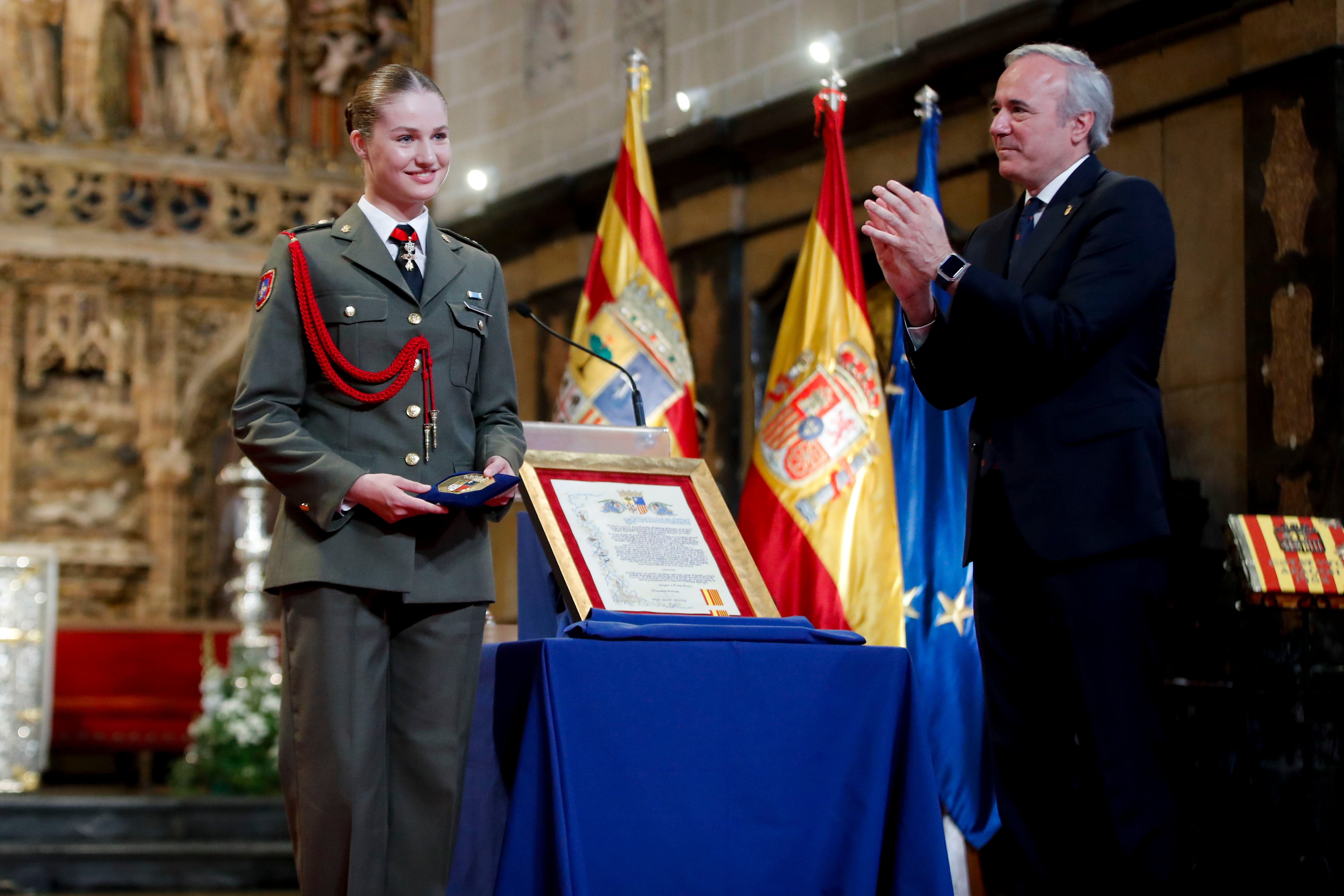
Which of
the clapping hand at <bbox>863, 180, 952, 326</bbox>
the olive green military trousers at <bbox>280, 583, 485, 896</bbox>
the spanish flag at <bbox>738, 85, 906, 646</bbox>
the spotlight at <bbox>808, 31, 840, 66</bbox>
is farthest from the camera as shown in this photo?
the spotlight at <bbox>808, 31, 840, 66</bbox>

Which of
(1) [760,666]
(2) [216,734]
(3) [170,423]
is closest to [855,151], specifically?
(1) [760,666]

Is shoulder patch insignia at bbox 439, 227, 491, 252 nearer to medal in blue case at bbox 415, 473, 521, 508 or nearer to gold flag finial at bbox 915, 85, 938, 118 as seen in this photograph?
medal in blue case at bbox 415, 473, 521, 508

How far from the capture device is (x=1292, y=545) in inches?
107

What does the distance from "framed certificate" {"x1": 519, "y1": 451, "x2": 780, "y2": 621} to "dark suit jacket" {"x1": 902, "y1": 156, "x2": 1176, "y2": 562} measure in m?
0.45

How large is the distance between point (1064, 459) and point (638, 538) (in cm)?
73

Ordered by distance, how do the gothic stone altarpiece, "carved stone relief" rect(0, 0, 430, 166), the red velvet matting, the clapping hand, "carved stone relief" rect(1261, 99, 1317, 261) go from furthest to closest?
"carved stone relief" rect(0, 0, 430, 166)
the gothic stone altarpiece
the red velvet matting
"carved stone relief" rect(1261, 99, 1317, 261)
the clapping hand

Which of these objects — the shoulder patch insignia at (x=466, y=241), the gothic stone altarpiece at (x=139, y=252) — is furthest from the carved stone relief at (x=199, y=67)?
the shoulder patch insignia at (x=466, y=241)

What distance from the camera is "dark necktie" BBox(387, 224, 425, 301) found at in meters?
2.14

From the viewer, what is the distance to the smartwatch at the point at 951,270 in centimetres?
203

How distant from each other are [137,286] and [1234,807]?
6429 mm

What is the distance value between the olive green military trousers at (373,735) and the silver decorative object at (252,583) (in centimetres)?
440

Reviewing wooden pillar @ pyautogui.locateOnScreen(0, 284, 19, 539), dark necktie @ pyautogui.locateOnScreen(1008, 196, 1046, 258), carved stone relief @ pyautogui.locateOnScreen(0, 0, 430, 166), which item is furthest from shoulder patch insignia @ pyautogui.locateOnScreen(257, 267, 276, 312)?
carved stone relief @ pyautogui.locateOnScreen(0, 0, 430, 166)

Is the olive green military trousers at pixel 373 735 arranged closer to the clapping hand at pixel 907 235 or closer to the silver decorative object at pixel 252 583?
the clapping hand at pixel 907 235

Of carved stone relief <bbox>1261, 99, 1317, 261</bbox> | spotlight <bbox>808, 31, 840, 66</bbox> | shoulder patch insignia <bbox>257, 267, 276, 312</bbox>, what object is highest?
spotlight <bbox>808, 31, 840, 66</bbox>
